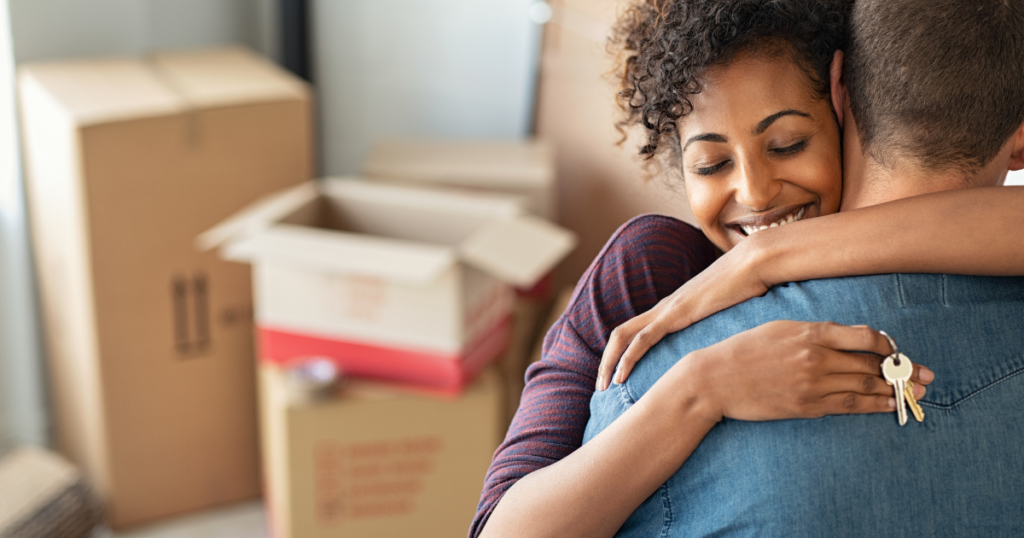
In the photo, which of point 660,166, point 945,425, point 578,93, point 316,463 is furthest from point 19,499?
point 945,425

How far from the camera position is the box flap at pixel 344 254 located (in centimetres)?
182

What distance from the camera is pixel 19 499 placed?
86.8 inches

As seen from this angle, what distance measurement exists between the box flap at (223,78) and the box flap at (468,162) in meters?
0.29

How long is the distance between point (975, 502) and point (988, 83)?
305 millimetres

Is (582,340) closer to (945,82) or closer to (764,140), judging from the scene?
(764,140)

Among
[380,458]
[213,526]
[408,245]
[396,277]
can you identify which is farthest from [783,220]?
[213,526]

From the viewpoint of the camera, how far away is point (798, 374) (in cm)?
64

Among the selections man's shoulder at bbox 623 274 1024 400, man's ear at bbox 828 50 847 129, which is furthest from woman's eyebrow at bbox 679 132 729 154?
man's shoulder at bbox 623 274 1024 400

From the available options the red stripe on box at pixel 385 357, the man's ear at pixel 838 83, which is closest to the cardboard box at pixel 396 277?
the red stripe on box at pixel 385 357

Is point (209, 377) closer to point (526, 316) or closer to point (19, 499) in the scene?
point (19, 499)

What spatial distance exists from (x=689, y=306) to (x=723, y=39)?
27 cm

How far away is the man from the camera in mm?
600

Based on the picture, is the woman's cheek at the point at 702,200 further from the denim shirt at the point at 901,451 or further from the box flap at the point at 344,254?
the box flap at the point at 344,254

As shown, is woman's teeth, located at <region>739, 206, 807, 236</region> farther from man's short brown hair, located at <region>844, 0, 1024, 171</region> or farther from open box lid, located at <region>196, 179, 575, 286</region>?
open box lid, located at <region>196, 179, 575, 286</region>
